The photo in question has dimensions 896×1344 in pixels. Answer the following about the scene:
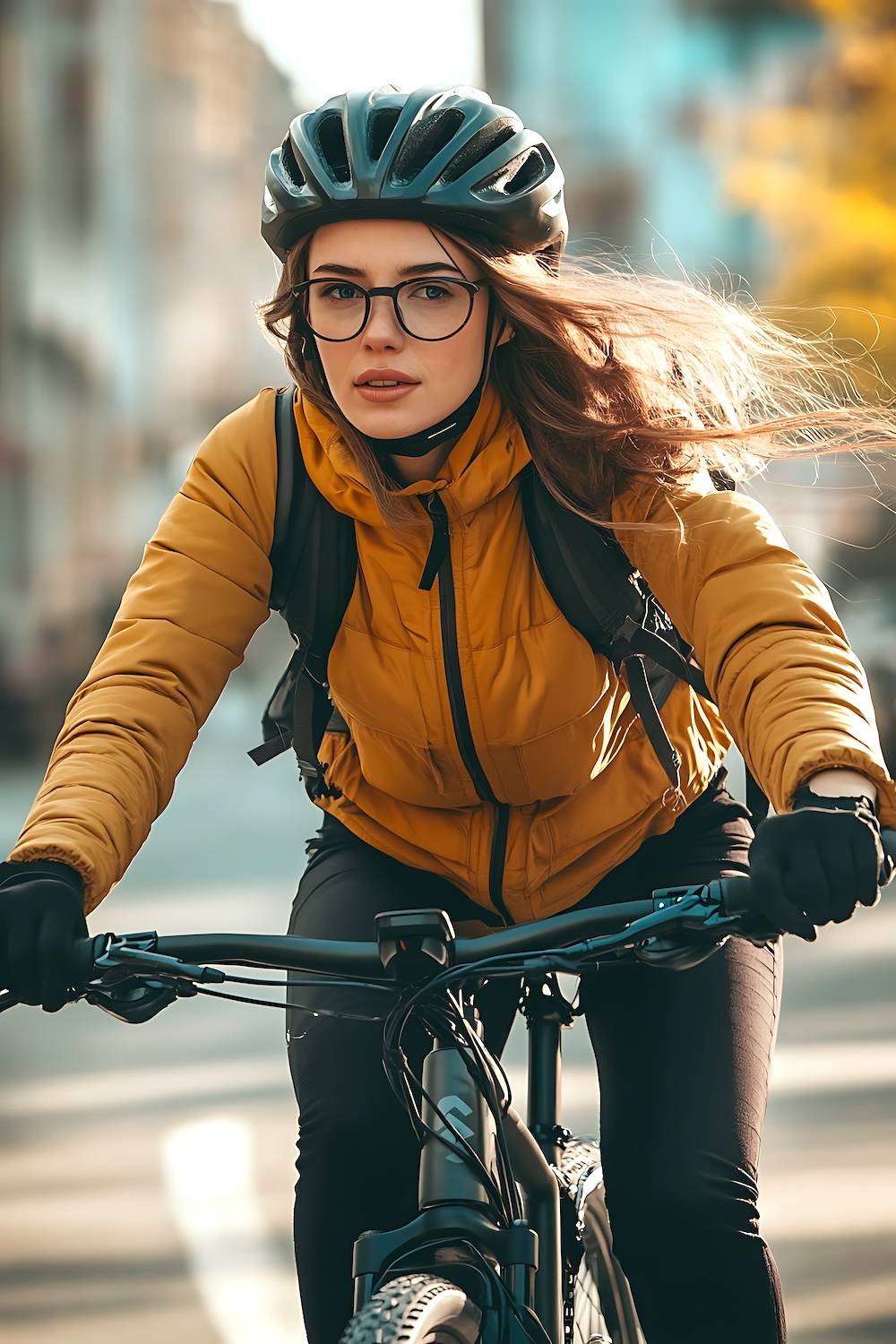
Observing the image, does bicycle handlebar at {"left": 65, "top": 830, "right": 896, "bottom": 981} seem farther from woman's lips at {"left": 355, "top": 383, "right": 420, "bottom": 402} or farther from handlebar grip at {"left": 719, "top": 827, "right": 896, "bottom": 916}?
woman's lips at {"left": 355, "top": 383, "right": 420, "bottom": 402}

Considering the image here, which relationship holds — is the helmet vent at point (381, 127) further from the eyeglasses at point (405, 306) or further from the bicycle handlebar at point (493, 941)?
the bicycle handlebar at point (493, 941)

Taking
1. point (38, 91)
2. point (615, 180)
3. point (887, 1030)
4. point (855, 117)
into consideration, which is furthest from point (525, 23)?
point (887, 1030)

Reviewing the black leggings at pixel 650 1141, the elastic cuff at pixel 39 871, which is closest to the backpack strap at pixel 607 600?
the black leggings at pixel 650 1141

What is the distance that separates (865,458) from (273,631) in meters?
26.7

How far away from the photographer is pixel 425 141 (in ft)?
10.9

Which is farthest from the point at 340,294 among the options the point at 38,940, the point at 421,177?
the point at 38,940

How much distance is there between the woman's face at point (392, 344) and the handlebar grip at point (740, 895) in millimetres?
1040

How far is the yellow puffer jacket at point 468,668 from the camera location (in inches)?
119

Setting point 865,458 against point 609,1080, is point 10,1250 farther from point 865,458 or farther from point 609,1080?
point 865,458

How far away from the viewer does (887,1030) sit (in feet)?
25.8

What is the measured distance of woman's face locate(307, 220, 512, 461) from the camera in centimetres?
320

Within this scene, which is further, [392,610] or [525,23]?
[525,23]

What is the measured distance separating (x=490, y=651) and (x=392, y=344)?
50 cm

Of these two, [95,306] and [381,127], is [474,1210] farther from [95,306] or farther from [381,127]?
[95,306]
